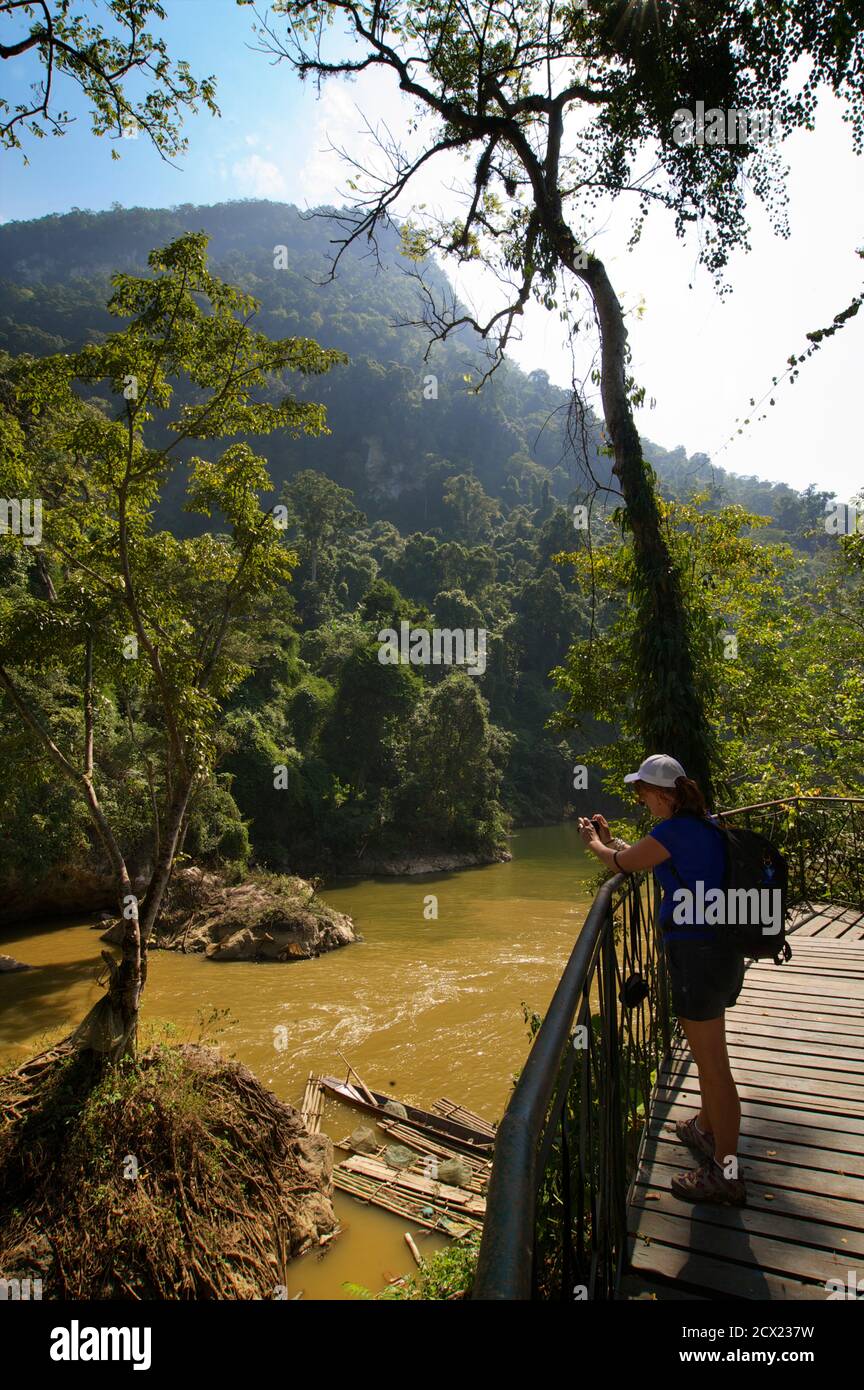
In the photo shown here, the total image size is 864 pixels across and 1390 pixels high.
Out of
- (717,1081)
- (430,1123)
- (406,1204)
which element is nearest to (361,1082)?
(430,1123)

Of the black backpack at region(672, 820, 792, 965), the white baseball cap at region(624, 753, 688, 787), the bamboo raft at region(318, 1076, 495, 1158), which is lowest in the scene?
the bamboo raft at region(318, 1076, 495, 1158)

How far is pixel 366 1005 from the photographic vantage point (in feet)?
44.8

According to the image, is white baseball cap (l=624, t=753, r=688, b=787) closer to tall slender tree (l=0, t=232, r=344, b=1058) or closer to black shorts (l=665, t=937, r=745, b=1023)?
black shorts (l=665, t=937, r=745, b=1023)

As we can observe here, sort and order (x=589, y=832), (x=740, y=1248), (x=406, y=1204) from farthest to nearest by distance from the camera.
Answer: (x=406, y=1204), (x=589, y=832), (x=740, y=1248)

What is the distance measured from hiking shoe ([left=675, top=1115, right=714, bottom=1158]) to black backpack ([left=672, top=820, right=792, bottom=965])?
820 mm

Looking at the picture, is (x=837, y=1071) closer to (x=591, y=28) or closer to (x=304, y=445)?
(x=591, y=28)

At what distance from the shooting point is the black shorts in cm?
268

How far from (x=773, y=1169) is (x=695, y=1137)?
301 millimetres

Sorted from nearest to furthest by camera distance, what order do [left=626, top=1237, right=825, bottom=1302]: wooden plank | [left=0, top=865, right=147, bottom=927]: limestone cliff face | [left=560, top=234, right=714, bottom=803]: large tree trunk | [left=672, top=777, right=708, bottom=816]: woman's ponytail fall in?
1. [left=626, top=1237, right=825, bottom=1302]: wooden plank
2. [left=672, top=777, right=708, bottom=816]: woman's ponytail
3. [left=560, top=234, right=714, bottom=803]: large tree trunk
4. [left=0, top=865, right=147, bottom=927]: limestone cliff face

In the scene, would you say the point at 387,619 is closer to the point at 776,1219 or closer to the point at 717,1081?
the point at 717,1081

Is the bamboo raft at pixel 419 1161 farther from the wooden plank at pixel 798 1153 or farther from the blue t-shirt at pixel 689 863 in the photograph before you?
the blue t-shirt at pixel 689 863

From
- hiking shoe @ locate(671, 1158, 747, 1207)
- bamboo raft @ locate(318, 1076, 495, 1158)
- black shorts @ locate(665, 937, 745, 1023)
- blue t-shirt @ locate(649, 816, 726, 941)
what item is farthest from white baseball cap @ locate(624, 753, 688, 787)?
bamboo raft @ locate(318, 1076, 495, 1158)

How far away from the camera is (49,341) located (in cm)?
6938
